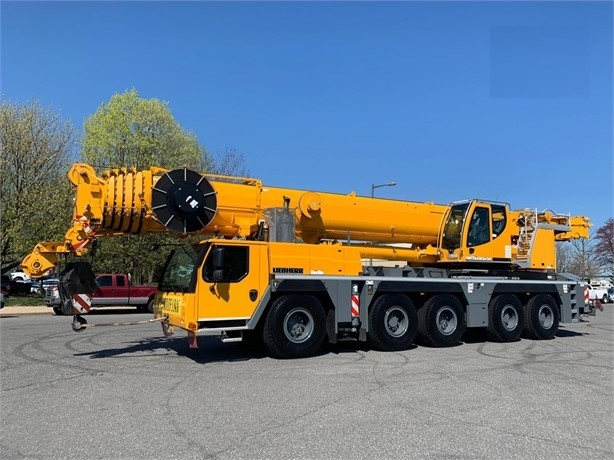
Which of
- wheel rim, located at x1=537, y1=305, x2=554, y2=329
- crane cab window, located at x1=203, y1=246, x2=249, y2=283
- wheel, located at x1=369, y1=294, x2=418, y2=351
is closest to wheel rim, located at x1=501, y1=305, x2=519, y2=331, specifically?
wheel rim, located at x1=537, y1=305, x2=554, y2=329

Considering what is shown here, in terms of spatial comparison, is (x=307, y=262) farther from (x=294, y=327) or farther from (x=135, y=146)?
(x=135, y=146)

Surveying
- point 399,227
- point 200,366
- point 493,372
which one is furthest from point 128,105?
point 493,372

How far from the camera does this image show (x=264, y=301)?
10.4m

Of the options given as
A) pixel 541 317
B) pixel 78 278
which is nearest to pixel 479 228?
pixel 541 317

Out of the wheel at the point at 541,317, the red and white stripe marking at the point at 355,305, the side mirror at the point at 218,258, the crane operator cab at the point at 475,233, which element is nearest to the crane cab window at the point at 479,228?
the crane operator cab at the point at 475,233

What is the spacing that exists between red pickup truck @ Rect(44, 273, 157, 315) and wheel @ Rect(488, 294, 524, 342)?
1651 cm

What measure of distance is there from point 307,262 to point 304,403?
4.22 metres

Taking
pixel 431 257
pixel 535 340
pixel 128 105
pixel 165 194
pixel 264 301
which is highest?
pixel 128 105

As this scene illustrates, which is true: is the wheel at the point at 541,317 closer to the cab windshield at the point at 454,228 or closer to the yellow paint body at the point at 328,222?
the yellow paint body at the point at 328,222

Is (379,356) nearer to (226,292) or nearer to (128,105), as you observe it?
(226,292)

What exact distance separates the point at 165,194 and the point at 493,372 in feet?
22.0

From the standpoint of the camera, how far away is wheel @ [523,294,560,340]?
46.5 feet

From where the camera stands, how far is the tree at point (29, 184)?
2966 centimetres

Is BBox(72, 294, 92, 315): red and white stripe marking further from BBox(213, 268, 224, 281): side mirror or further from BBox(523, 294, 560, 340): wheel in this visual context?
BBox(523, 294, 560, 340): wheel
